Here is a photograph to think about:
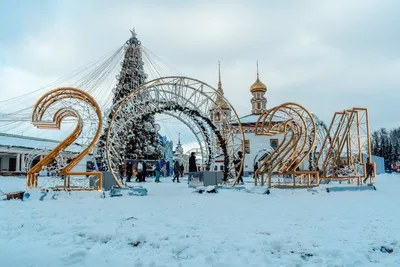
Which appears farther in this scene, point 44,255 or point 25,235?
point 25,235

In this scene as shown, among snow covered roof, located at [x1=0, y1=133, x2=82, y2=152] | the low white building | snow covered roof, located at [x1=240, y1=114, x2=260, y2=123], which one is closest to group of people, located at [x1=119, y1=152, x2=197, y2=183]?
the low white building

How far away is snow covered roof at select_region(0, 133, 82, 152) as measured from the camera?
3775cm

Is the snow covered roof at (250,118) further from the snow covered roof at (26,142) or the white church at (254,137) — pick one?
the snow covered roof at (26,142)

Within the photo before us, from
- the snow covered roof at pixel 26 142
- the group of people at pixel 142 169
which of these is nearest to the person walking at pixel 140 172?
the group of people at pixel 142 169

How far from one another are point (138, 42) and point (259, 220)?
22592 millimetres

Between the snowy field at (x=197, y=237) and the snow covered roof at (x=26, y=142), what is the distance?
3206 centimetres

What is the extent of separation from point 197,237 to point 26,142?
41.5 m

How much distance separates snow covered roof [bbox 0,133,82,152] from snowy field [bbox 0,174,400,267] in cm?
3206

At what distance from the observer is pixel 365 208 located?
28.5 ft

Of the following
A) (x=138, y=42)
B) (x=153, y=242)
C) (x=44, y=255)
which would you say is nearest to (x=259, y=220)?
(x=153, y=242)

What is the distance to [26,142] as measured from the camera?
40.7m

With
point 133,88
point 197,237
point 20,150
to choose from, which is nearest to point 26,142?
point 20,150

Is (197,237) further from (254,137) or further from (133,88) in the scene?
(254,137)

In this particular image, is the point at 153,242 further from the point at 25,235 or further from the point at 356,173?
the point at 356,173
